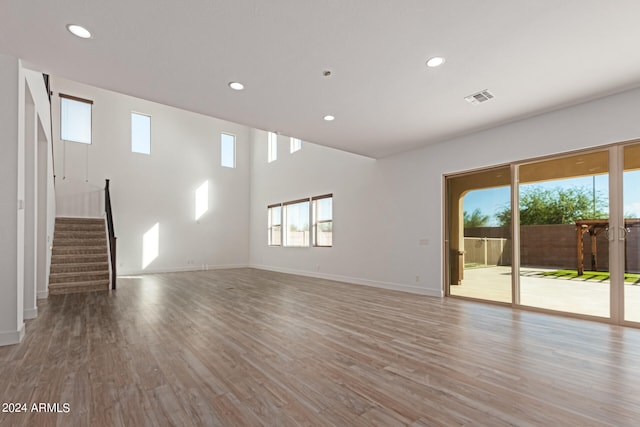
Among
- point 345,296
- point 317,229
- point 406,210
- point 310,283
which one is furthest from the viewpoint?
point 317,229

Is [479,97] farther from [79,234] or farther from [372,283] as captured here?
[79,234]

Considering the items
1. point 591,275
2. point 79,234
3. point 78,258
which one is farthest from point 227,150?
point 591,275

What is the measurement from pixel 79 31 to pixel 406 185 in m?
5.19

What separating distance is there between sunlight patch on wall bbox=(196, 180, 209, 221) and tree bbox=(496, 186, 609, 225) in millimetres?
8475

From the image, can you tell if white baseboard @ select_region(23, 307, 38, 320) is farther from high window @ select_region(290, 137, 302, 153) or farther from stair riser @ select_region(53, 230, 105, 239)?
high window @ select_region(290, 137, 302, 153)

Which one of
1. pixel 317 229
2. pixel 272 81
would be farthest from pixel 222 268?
pixel 272 81

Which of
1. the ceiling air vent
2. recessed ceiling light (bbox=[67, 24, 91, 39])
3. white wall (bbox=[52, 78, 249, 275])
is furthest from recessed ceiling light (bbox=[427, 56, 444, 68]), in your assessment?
white wall (bbox=[52, 78, 249, 275])

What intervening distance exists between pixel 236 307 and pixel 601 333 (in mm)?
4427

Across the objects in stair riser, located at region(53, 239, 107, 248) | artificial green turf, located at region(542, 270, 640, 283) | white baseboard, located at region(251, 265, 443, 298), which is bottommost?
white baseboard, located at region(251, 265, 443, 298)

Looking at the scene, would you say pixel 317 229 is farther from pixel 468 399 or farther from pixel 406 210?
pixel 468 399

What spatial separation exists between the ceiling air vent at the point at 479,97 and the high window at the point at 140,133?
877 centimetres

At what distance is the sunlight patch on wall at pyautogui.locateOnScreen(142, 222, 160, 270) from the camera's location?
29.1ft

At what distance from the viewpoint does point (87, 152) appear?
8.27 meters

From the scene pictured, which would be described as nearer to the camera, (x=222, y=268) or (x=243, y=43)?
(x=243, y=43)
